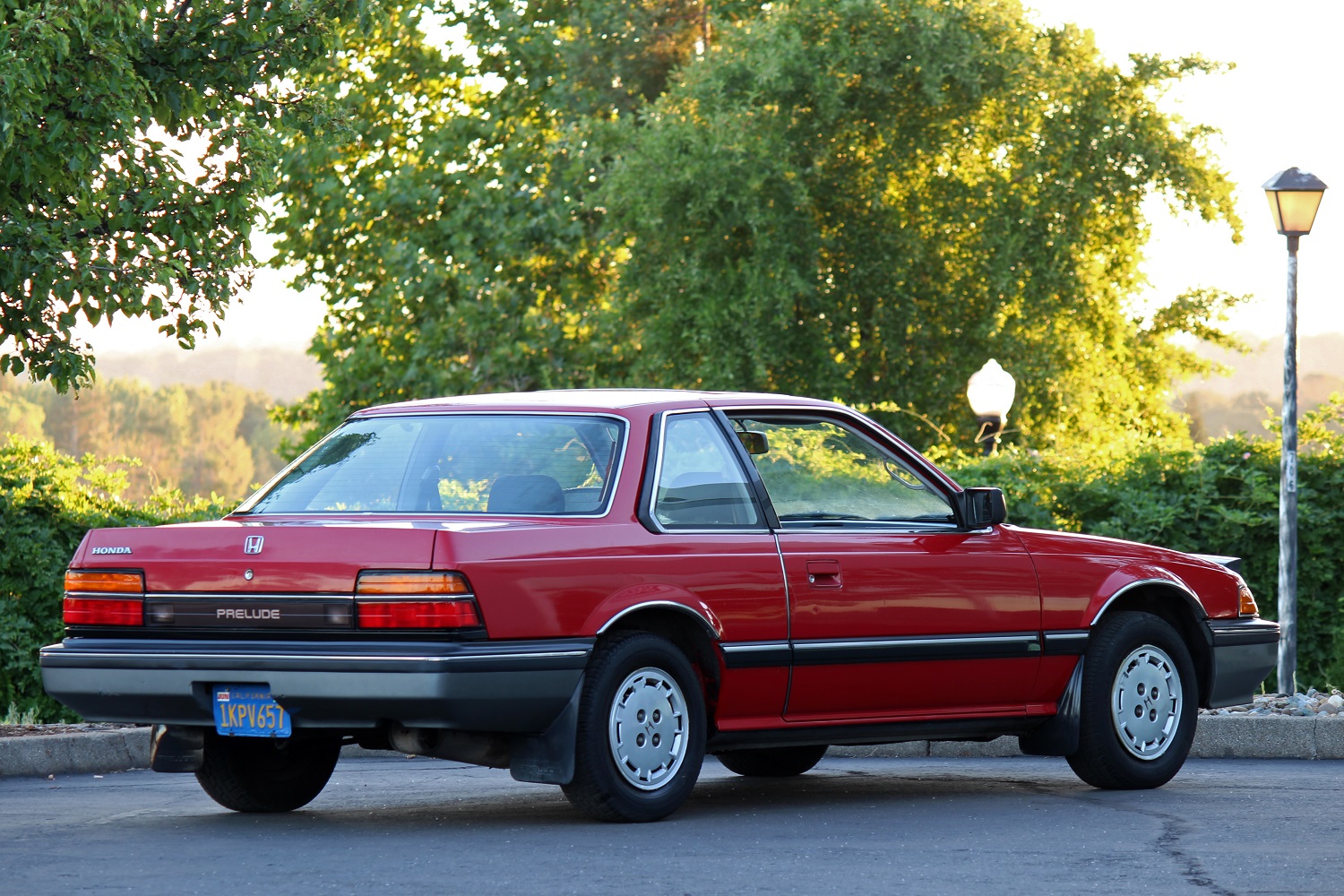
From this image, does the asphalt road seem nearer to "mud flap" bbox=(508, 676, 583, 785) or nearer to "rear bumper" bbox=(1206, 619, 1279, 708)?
"mud flap" bbox=(508, 676, 583, 785)

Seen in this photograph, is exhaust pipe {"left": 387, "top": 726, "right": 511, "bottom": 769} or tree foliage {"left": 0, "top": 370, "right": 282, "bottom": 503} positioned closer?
exhaust pipe {"left": 387, "top": 726, "right": 511, "bottom": 769}

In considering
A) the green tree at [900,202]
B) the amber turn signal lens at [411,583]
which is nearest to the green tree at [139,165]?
the amber turn signal lens at [411,583]

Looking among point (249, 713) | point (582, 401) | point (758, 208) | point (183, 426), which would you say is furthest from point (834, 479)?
point (183, 426)

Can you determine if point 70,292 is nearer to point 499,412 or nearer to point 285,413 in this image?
point 499,412

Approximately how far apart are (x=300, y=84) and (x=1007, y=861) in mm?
8013

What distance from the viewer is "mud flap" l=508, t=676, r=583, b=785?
690 centimetres

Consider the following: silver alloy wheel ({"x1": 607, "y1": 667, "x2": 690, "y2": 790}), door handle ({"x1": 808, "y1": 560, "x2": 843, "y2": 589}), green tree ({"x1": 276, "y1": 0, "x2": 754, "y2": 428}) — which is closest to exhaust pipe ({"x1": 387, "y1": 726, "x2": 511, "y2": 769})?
silver alloy wheel ({"x1": 607, "y1": 667, "x2": 690, "y2": 790})

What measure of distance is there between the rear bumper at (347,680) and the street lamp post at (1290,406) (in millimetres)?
7562

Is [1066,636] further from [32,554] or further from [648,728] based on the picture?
[32,554]

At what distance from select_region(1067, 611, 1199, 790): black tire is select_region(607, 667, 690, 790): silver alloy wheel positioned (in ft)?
7.05

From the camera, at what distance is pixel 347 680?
6.64 meters

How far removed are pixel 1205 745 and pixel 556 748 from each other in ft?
17.1

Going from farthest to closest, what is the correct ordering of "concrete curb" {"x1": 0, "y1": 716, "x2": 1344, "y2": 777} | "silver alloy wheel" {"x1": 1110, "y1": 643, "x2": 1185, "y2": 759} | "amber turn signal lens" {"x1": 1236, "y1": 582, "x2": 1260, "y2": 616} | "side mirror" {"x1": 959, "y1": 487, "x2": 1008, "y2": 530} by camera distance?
1. "concrete curb" {"x1": 0, "y1": 716, "x2": 1344, "y2": 777}
2. "amber turn signal lens" {"x1": 1236, "y1": 582, "x2": 1260, "y2": 616}
3. "silver alloy wheel" {"x1": 1110, "y1": 643, "x2": 1185, "y2": 759}
4. "side mirror" {"x1": 959, "y1": 487, "x2": 1008, "y2": 530}

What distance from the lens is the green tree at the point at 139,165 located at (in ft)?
35.3
